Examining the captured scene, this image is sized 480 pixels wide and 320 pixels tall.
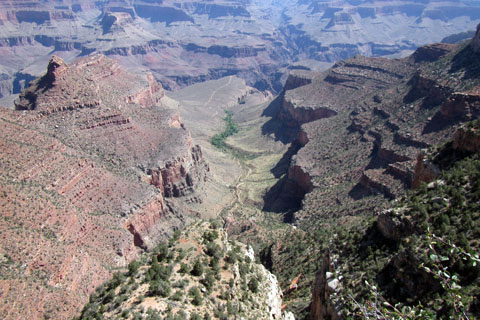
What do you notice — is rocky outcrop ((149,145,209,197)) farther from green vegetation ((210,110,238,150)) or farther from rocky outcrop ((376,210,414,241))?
rocky outcrop ((376,210,414,241))

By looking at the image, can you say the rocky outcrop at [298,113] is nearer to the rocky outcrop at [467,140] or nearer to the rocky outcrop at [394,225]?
the rocky outcrop at [467,140]

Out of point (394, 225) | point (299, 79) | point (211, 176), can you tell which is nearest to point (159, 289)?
point (394, 225)

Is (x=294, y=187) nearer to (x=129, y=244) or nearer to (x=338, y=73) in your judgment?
(x=129, y=244)

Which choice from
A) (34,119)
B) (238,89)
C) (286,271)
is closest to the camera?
(286,271)

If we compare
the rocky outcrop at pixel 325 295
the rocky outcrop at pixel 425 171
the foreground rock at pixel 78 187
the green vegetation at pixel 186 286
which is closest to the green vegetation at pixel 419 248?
the rocky outcrop at pixel 325 295

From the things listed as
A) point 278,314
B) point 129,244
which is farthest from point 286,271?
point 129,244

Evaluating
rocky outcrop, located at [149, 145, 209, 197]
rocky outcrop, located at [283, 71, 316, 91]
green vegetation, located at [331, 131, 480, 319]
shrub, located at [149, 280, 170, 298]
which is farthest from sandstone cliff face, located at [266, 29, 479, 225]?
shrub, located at [149, 280, 170, 298]

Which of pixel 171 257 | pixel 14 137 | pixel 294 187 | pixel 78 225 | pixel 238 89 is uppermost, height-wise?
pixel 171 257
